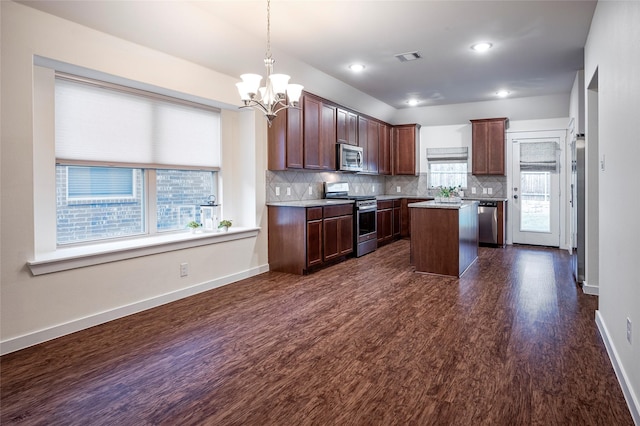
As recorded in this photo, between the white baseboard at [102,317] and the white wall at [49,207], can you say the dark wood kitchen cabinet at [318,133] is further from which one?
the white baseboard at [102,317]

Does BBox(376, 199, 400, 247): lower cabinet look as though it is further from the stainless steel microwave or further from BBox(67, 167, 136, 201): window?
BBox(67, 167, 136, 201): window

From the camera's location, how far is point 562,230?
7035 mm

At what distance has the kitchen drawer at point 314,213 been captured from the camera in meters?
4.93

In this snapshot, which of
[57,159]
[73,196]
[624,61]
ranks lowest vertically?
[73,196]

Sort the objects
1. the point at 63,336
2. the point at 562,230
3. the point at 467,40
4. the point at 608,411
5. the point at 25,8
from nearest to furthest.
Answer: the point at 608,411 → the point at 25,8 → the point at 63,336 → the point at 467,40 → the point at 562,230

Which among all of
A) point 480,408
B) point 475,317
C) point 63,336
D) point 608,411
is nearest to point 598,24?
point 475,317

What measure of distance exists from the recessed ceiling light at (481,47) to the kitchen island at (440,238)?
1.85 metres

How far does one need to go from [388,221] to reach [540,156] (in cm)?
303

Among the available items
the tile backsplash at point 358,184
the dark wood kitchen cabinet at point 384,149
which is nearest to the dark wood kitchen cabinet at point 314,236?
the tile backsplash at point 358,184

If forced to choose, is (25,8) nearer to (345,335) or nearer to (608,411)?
(345,335)

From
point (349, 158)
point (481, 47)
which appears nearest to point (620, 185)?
point (481, 47)

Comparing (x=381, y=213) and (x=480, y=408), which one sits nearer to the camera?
(x=480, y=408)

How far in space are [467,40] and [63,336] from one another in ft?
15.6

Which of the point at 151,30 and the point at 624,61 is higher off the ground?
the point at 151,30
